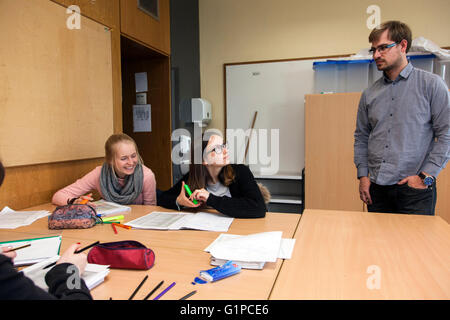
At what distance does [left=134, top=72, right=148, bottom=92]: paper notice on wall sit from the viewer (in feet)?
10.2

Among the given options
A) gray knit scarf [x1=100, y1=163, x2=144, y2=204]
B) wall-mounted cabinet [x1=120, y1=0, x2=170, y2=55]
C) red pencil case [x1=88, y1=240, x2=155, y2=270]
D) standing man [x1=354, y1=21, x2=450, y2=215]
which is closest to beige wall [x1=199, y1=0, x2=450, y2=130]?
wall-mounted cabinet [x1=120, y1=0, x2=170, y2=55]

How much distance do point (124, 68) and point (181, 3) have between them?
34.7 inches

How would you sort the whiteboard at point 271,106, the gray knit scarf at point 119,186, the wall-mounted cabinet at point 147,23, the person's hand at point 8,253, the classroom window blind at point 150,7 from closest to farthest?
the person's hand at point 8,253 < the gray knit scarf at point 119,186 < the wall-mounted cabinet at point 147,23 < the classroom window blind at point 150,7 < the whiteboard at point 271,106

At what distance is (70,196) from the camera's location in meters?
1.90

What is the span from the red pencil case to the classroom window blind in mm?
2194

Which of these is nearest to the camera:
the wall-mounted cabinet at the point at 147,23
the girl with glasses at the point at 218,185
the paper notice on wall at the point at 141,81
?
the girl with glasses at the point at 218,185

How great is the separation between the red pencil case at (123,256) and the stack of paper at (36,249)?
0.17 meters

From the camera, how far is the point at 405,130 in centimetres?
165

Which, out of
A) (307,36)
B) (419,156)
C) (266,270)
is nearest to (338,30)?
(307,36)

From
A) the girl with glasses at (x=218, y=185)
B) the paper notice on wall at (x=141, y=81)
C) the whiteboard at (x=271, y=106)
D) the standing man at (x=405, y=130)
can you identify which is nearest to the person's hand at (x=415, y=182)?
the standing man at (x=405, y=130)

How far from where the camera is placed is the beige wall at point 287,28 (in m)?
3.12

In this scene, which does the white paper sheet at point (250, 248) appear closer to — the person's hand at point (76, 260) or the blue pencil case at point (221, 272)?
the blue pencil case at point (221, 272)
